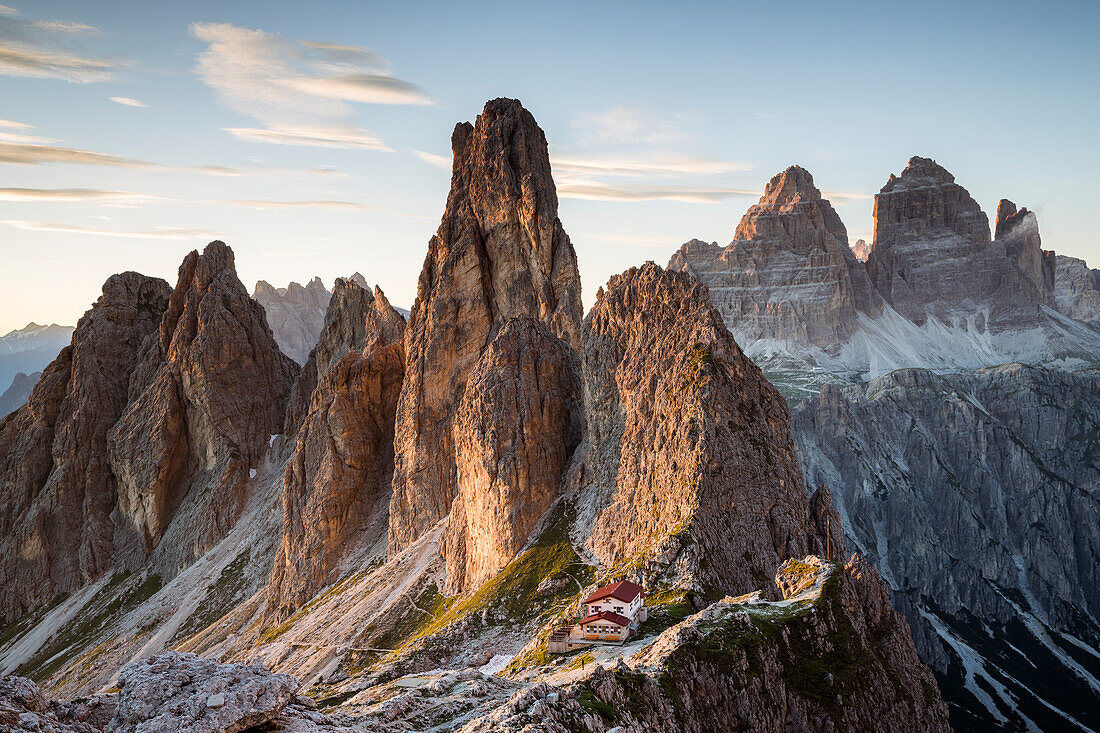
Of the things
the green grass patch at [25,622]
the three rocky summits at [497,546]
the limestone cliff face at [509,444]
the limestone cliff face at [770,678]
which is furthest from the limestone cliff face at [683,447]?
the green grass patch at [25,622]

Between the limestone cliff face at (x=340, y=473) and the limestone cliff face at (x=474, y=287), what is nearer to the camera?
the limestone cliff face at (x=474, y=287)

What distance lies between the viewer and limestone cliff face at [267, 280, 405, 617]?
15512 centimetres

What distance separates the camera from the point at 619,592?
75.9m

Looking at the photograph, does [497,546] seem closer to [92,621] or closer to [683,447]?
[683,447]

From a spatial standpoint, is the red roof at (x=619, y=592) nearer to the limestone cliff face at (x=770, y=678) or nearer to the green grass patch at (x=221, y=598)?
the limestone cliff face at (x=770, y=678)

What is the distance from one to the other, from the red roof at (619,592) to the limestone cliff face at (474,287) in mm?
67014

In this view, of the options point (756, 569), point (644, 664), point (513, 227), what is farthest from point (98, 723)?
point (513, 227)

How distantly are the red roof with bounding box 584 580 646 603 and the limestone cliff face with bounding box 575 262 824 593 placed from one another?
564 cm

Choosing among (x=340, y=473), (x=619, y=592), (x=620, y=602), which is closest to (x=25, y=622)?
(x=340, y=473)

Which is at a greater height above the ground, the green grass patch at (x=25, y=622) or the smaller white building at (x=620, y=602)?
the smaller white building at (x=620, y=602)

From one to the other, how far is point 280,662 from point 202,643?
37604mm

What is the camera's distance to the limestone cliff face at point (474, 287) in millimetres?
146750

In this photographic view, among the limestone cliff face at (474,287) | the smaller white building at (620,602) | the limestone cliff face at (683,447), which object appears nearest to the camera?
the smaller white building at (620,602)

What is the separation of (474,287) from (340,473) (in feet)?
139
